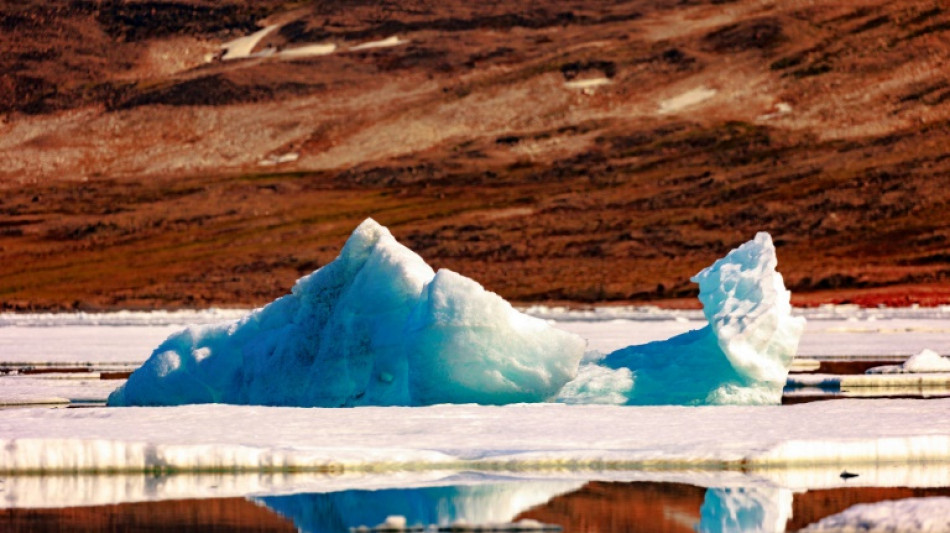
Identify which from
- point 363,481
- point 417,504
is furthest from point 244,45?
point 417,504

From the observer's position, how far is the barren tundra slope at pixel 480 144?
6544 centimetres

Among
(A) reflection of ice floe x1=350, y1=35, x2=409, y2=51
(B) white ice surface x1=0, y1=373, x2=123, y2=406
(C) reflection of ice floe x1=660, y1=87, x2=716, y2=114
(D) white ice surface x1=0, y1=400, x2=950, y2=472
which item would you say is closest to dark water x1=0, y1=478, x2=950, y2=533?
(D) white ice surface x1=0, y1=400, x2=950, y2=472

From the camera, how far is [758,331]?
13484mm

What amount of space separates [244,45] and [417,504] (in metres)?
94.9

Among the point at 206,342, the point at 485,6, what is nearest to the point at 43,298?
the point at 485,6

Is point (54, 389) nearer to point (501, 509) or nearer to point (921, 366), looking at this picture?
point (501, 509)

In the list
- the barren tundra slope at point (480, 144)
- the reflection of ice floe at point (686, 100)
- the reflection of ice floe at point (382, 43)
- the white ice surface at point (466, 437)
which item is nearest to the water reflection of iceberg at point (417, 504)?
the white ice surface at point (466, 437)

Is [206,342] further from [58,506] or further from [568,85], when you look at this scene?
[568,85]

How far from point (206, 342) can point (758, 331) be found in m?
4.99

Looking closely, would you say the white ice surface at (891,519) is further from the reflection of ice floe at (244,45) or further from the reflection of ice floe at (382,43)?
the reflection of ice floe at (244,45)

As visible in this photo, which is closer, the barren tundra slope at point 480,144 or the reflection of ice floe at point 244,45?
the barren tundra slope at point 480,144

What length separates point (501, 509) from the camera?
7891 mm

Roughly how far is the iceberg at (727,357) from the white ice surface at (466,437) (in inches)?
38.8

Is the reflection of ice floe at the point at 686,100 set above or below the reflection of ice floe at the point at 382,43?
below
